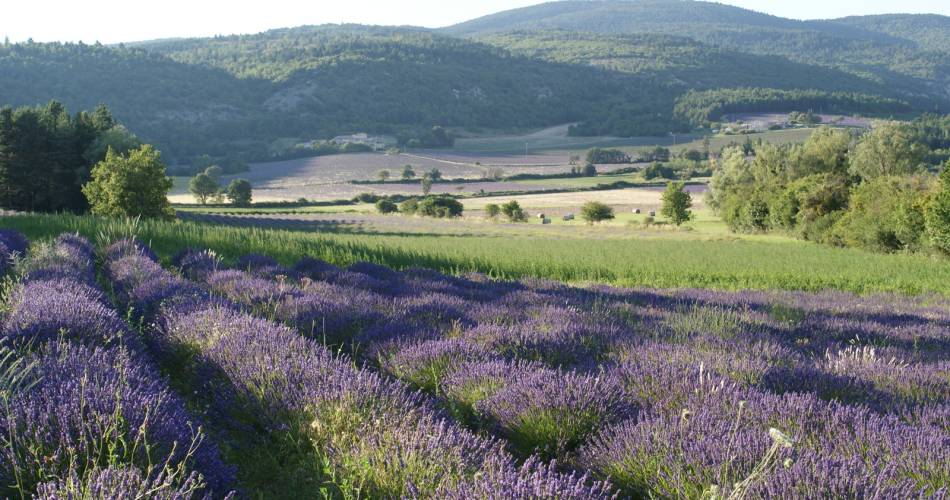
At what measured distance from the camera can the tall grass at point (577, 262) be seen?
1816 centimetres

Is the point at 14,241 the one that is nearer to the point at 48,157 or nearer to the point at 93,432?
the point at 93,432

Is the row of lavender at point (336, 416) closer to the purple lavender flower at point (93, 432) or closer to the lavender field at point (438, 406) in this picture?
the lavender field at point (438, 406)

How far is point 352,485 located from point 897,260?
102 feet

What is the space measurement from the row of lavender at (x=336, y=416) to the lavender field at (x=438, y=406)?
2 cm

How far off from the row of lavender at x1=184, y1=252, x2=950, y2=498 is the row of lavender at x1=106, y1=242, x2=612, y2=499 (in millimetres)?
367

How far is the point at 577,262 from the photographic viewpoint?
2453cm

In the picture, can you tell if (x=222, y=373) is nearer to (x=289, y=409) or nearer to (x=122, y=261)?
(x=289, y=409)

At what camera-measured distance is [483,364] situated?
4953mm

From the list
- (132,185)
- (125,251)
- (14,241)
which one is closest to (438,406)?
(125,251)

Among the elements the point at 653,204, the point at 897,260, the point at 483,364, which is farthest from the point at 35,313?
the point at 653,204

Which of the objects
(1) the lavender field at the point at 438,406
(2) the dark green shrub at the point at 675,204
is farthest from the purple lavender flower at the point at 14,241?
(2) the dark green shrub at the point at 675,204

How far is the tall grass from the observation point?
1816 centimetres

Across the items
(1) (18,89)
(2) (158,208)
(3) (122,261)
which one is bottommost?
(2) (158,208)

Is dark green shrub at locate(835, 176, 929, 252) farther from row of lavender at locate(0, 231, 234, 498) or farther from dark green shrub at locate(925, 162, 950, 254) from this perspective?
row of lavender at locate(0, 231, 234, 498)
